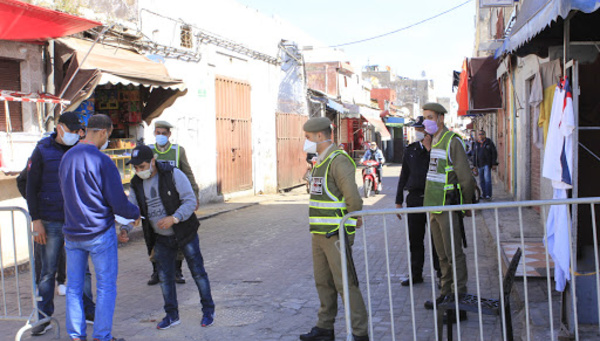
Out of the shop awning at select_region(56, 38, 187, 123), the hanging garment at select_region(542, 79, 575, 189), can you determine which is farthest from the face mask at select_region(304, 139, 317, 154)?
the shop awning at select_region(56, 38, 187, 123)

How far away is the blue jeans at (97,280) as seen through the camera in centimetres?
457

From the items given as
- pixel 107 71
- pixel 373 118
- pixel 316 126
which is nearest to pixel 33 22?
pixel 107 71

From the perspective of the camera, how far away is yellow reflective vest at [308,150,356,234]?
4.71m

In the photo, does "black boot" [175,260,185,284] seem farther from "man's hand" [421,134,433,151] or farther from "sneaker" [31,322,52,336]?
"man's hand" [421,134,433,151]

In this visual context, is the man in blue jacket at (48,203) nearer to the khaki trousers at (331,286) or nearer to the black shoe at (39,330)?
the black shoe at (39,330)

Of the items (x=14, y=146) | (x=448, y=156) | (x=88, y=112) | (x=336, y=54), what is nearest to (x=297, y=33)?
(x=336, y=54)

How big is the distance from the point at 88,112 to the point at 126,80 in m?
1.27

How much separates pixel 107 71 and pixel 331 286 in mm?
5750

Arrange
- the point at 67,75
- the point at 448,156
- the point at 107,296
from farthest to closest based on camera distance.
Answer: the point at 67,75 < the point at 448,156 < the point at 107,296

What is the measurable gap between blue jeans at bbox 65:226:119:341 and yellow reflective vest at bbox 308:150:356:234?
1.72 m

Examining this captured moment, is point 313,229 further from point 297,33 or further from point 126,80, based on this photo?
point 297,33

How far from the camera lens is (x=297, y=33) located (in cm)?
2383

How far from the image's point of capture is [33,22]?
7141 mm

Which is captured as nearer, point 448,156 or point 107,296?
point 107,296
